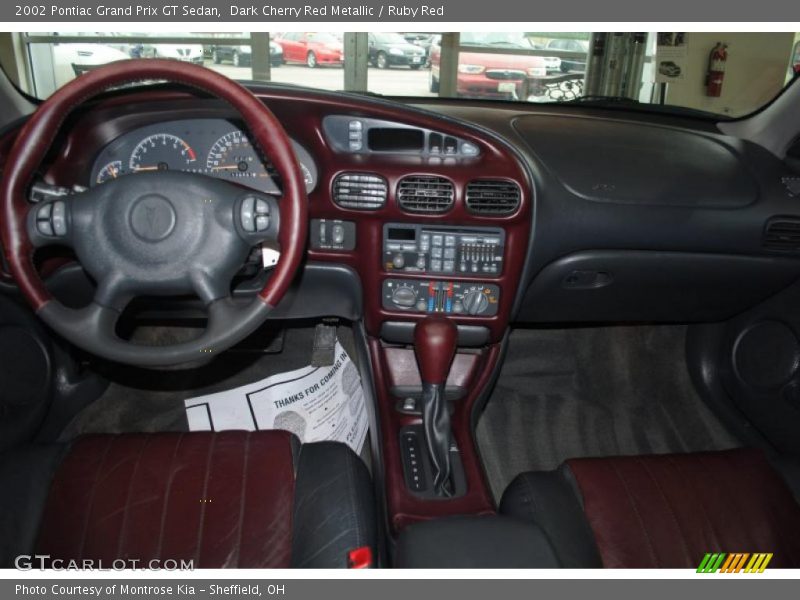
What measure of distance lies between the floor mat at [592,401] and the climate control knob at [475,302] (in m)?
0.67

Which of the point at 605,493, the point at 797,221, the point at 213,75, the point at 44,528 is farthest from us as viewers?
the point at 797,221

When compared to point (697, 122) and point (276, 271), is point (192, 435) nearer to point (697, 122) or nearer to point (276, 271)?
point (276, 271)

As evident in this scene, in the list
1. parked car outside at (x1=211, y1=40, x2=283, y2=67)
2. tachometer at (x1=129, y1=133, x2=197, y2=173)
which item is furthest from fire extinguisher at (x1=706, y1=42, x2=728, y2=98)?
tachometer at (x1=129, y1=133, x2=197, y2=173)

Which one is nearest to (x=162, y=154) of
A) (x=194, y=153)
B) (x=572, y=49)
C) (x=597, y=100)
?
(x=194, y=153)

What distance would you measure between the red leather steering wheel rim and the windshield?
71 millimetres

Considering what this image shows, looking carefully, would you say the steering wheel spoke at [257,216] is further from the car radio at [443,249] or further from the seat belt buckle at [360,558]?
the seat belt buckle at [360,558]

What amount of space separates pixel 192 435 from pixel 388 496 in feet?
1.79

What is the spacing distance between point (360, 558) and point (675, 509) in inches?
30.4

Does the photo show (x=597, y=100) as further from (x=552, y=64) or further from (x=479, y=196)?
(x=552, y=64)

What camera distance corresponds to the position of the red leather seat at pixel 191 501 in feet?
4.06

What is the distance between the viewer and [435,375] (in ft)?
5.56

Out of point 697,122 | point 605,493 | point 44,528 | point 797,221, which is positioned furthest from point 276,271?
point 697,122

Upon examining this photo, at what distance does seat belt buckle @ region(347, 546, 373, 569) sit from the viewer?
45.3 inches

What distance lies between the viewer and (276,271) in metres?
1.15
